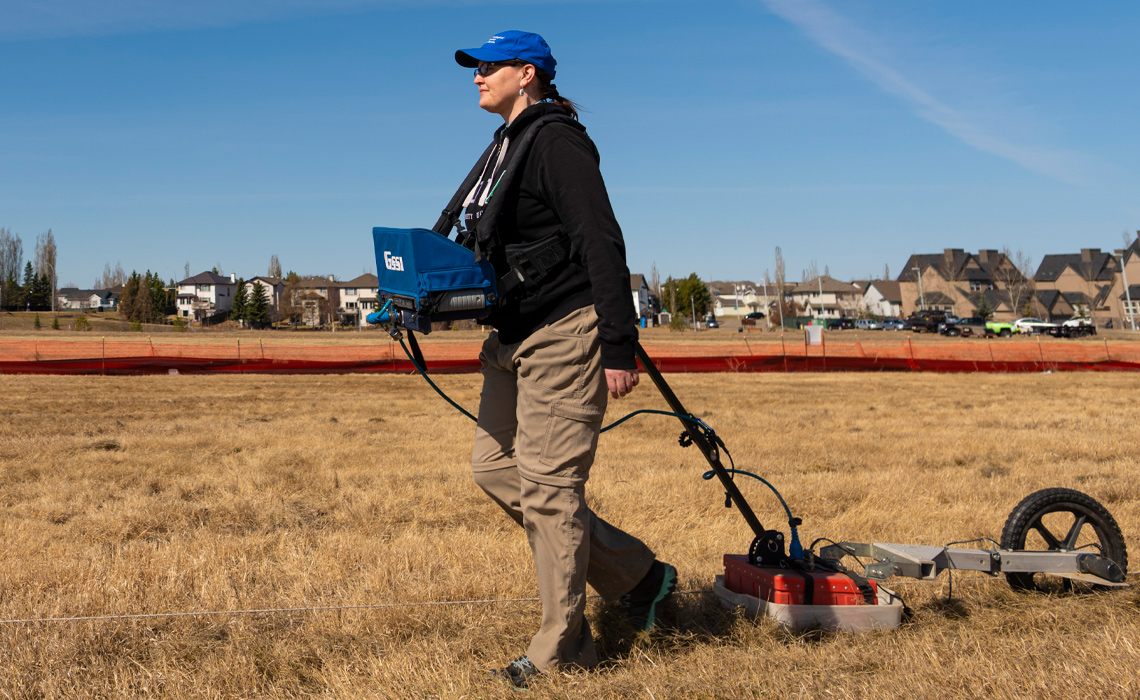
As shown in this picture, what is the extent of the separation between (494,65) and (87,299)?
581ft

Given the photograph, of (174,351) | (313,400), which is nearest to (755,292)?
(174,351)

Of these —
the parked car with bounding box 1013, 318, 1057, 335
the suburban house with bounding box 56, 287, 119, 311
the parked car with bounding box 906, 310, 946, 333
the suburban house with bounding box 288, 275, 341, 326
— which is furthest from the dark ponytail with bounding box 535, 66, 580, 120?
the suburban house with bounding box 56, 287, 119, 311

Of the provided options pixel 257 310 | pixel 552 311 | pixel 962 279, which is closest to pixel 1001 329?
pixel 962 279

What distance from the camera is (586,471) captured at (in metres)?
2.95

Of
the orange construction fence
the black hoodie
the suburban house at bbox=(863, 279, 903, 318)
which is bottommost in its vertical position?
the orange construction fence

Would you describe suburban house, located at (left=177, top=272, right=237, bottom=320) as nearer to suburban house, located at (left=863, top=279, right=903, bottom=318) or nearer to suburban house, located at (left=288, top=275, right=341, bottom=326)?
suburban house, located at (left=288, top=275, right=341, bottom=326)

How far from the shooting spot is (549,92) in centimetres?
313

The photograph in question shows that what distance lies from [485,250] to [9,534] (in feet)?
11.5

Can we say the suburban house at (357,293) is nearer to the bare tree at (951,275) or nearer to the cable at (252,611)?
the bare tree at (951,275)

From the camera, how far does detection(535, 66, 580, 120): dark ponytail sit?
3.04 m

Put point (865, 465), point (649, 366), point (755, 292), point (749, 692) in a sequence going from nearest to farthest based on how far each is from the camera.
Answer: point (749, 692)
point (649, 366)
point (865, 465)
point (755, 292)

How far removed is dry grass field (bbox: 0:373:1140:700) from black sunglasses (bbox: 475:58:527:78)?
2042mm

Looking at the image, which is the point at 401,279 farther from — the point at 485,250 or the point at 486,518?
the point at 486,518

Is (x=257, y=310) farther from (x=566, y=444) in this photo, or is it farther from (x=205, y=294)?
(x=566, y=444)
